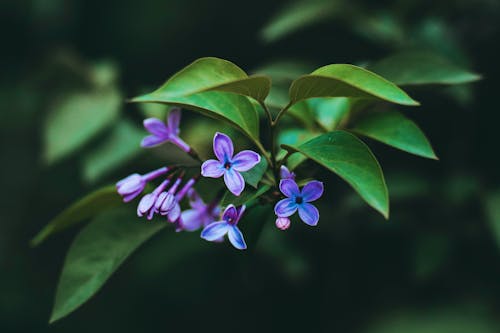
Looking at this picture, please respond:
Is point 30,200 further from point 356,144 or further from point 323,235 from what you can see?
point 356,144

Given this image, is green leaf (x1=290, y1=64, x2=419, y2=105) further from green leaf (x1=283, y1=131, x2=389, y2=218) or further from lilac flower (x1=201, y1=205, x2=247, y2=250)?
lilac flower (x1=201, y1=205, x2=247, y2=250)

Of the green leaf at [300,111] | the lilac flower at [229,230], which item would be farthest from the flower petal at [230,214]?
the green leaf at [300,111]

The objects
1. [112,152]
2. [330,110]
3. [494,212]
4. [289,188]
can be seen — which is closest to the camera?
[289,188]

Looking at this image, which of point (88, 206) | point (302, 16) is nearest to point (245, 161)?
point (88, 206)

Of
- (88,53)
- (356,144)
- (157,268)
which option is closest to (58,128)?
(157,268)

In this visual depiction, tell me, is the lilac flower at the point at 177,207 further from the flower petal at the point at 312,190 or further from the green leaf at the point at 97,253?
the flower petal at the point at 312,190

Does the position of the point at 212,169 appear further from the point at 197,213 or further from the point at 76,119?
the point at 76,119
